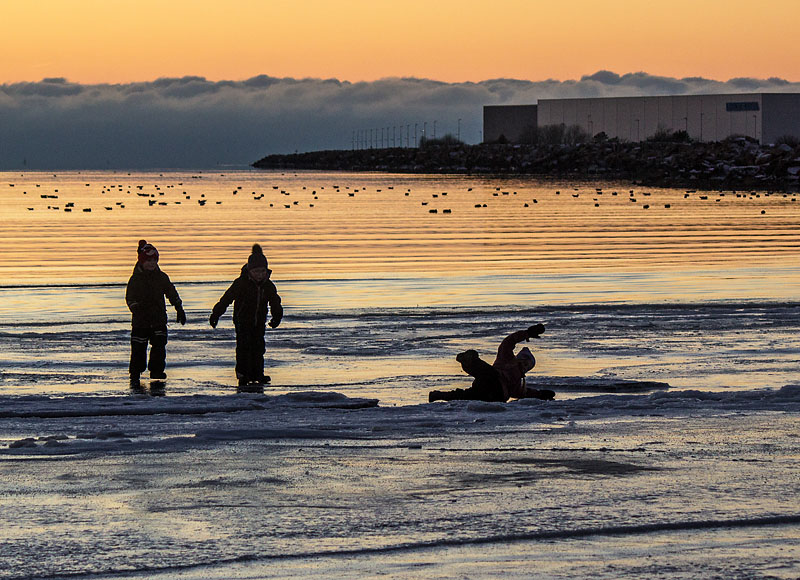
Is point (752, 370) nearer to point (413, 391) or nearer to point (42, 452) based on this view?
point (413, 391)

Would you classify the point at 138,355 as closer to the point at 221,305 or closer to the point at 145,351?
the point at 145,351

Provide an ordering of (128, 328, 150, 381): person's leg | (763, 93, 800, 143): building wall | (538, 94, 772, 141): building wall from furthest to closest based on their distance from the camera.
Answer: (538, 94, 772, 141): building wall → (763, 93, 800, 143): building wall → (128, 328, 150, 381): person's leg

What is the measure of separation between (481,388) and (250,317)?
3.01m

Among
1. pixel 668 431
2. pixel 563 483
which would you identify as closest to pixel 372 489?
pixel 563 483

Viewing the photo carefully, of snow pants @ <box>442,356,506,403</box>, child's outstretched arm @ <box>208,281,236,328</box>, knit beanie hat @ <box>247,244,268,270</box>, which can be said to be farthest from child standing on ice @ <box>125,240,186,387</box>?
snow pants @ <box>442,356,506,403</box>

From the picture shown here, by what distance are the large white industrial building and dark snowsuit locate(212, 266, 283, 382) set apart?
14964cm

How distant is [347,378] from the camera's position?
43.7 ft

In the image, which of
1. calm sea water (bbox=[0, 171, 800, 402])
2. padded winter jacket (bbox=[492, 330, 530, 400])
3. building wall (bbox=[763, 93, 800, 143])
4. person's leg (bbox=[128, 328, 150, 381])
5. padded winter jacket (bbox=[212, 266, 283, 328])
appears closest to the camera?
padded winter jacket (bbox=[492, 330, 530, 400])

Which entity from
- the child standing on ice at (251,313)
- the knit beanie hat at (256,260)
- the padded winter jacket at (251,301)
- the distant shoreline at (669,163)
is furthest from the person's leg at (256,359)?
the distant shoreline at (669,163)

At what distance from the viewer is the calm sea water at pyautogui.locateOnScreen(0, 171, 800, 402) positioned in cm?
1405

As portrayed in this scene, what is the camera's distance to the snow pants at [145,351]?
44.3 ft

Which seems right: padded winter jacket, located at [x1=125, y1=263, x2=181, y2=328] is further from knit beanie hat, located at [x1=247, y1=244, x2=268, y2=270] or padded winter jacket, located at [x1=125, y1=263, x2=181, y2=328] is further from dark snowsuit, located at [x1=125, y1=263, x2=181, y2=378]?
knit beanie hat, located at [x1=247, y1=244, x2=268, y2=270]

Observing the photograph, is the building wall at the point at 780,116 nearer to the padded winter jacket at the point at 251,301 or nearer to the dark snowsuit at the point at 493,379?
the padded winter jacket at the point at 251,301

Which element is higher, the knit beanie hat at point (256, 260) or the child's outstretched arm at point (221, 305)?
the knit beanie hat at point (256, 260)
